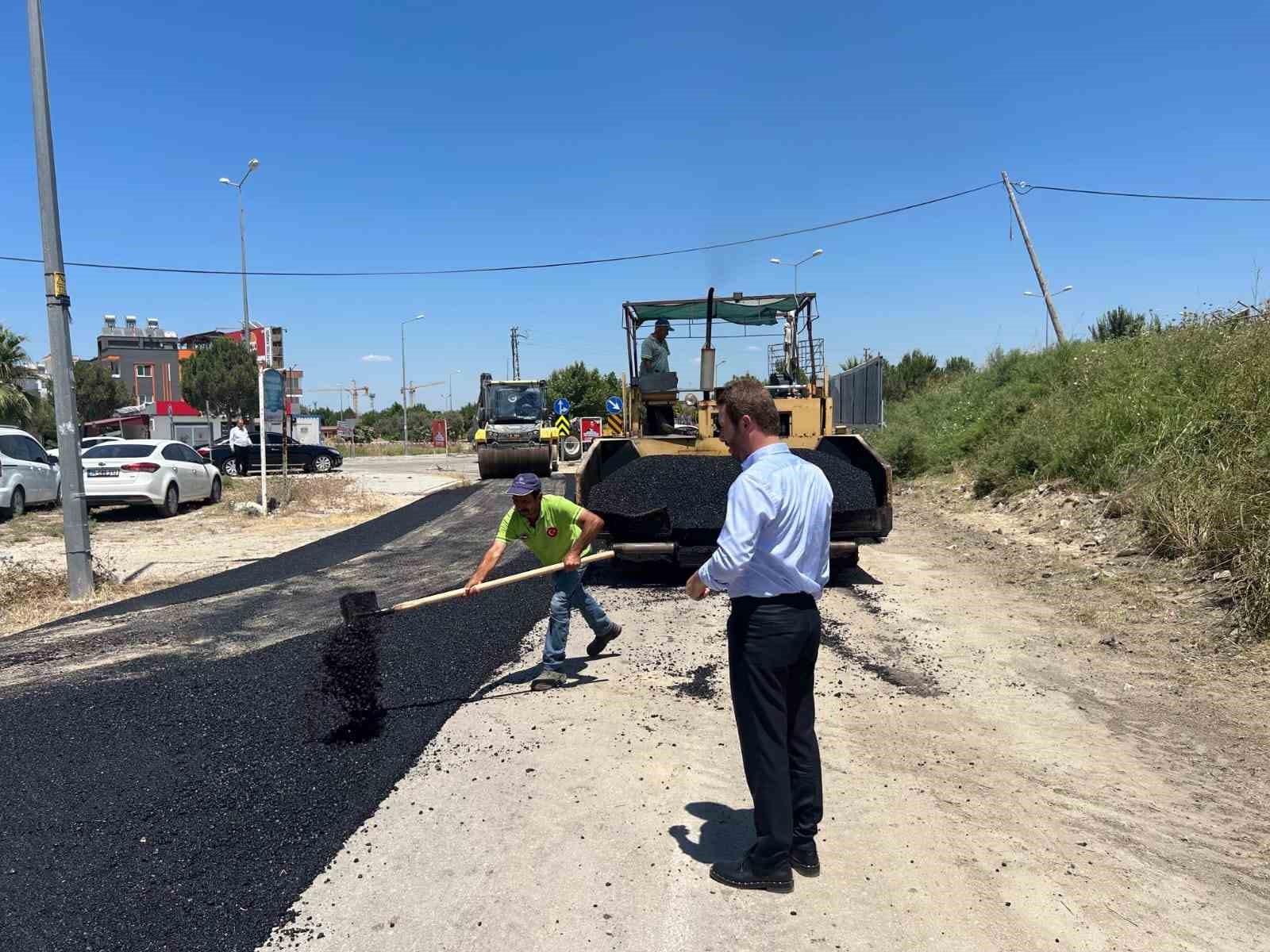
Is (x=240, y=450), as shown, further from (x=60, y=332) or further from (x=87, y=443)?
(x=60, y=332)

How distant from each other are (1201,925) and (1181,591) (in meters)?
4.56

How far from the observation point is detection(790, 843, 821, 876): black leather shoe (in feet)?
9.61

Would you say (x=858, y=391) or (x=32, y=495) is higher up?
(x=858, y=391)

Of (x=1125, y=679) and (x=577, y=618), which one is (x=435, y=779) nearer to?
(x=577, y=618)

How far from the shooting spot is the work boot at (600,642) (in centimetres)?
545

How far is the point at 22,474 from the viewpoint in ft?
46.0

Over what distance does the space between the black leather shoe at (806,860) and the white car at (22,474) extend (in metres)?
14.5

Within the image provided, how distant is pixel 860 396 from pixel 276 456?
17.9 metres

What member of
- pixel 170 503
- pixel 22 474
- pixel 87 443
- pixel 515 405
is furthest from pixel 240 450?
pixel 170 503

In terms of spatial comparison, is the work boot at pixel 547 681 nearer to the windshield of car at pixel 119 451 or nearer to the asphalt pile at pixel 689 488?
the asphalt pile at pixel 689 488

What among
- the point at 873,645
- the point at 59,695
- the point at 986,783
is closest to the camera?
the point at 986,783

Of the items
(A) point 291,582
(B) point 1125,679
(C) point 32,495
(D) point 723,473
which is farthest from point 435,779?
(C) point 32,495

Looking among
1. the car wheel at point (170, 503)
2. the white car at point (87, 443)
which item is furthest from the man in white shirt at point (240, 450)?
the car wheel at point (170, 503)

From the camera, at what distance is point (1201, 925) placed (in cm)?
264
